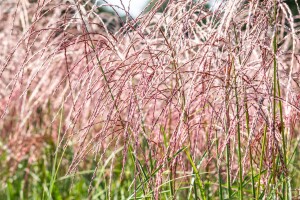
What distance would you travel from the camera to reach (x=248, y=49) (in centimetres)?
158

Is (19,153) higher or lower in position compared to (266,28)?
lower

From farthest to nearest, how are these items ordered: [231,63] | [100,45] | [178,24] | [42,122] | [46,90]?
[42,122]
[46,90]
[100,45]
[178,24]
[231,63]

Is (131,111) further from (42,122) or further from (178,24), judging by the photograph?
(42,122)

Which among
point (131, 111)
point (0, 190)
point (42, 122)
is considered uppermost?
point (131, 111)

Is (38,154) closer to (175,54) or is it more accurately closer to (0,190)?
(0,190)

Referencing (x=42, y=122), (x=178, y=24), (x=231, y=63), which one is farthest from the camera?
(x=42, y=122)

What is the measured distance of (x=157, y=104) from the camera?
13.3ft

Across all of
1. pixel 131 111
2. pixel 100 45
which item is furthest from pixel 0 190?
pixel 131 111

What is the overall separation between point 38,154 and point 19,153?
174 mm

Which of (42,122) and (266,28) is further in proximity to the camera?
(42,122)

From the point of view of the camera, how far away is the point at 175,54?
166cm

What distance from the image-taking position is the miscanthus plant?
1.54 meters

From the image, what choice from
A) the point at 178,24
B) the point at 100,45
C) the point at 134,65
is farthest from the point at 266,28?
the point at 100,45

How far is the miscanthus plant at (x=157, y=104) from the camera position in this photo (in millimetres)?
1535
